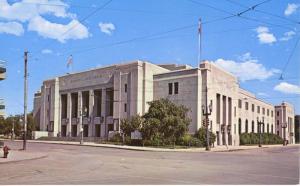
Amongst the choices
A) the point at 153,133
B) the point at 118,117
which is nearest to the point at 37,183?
the point at 153,133

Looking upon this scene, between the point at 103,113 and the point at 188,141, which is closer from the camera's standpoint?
the point at 188,141

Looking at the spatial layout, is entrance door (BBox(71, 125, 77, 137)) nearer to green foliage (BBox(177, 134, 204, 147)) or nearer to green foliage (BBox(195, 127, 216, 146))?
green foliage (BBox(195, 127, 216, 146))

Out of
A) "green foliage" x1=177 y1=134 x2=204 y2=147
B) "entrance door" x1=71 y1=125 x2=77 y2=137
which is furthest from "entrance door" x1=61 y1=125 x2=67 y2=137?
"green foliage" x1=177 y1=134 x2=204 y2=147

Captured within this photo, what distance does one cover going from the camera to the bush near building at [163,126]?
A: 56719 millimetres

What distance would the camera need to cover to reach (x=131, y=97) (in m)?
75.9

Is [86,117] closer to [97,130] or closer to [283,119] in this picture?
[97,130]

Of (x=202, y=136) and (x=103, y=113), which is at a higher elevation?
(x=103, y=113)

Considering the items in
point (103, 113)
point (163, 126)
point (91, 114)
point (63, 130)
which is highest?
point (103, 113)

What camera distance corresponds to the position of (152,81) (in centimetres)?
7750

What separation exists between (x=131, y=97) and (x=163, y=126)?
20.0 m

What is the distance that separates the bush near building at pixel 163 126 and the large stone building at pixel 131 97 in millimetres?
8125

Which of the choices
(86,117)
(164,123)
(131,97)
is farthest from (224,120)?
(164,123)

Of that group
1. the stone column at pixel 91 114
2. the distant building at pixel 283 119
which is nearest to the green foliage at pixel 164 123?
the stone column at pixel 91 114

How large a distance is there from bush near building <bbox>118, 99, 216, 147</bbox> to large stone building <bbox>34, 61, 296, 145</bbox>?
8125 millimetres
